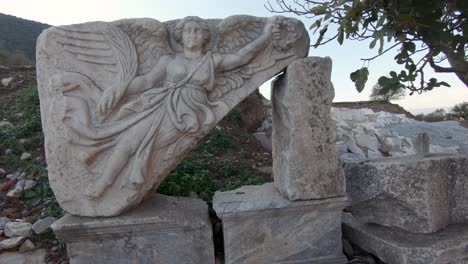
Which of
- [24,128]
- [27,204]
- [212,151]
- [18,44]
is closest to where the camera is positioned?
[27,204]

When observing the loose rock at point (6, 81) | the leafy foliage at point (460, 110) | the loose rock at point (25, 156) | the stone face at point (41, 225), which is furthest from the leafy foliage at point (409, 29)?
the leafy foliage at point (460, 110)

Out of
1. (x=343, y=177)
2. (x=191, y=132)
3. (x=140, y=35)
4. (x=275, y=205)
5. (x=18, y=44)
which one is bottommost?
(x=275, y=205)

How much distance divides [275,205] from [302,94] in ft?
2.32

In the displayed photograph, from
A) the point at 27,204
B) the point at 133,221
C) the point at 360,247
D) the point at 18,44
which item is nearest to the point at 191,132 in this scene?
the point at 133,221

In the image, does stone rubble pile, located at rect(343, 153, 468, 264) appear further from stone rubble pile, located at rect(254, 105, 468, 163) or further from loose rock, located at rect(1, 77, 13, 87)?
loose rock, located at rect(1, 77, 13, 87)

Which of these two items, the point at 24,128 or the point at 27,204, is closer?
the point at 27,204

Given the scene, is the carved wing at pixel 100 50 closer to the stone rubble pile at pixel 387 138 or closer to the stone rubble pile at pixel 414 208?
the stone rubble pile at pixel 414 208

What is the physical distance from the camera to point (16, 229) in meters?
2.50

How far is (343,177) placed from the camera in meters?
2.13

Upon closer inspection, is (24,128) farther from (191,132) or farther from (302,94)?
(302,94)

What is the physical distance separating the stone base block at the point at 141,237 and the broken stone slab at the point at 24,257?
0.53 meters

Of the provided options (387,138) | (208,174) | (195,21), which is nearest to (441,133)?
(387,138)

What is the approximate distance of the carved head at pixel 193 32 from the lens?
6.64 feet

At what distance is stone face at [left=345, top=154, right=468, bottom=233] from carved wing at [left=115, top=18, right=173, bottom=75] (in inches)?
58.3
